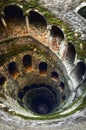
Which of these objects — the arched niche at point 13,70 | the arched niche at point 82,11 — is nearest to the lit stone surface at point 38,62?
the arched niche at point 13,70

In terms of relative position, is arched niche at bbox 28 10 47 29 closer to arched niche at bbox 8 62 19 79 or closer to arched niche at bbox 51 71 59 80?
arched niche at bbox 8 62 19 79

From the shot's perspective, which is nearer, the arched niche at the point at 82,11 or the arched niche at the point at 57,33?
the arched niche at the point at 57,33

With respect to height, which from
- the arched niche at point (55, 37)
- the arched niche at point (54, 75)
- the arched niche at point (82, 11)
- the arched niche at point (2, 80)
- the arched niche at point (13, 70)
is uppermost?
the arched niche at point (82, 11)

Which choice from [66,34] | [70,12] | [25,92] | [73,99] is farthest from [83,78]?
[25,92]

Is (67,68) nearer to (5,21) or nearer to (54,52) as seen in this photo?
(54,52)

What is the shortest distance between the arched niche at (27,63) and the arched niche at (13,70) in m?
1.27

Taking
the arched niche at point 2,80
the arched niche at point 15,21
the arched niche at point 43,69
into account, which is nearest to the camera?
the arched niche at point 15,21

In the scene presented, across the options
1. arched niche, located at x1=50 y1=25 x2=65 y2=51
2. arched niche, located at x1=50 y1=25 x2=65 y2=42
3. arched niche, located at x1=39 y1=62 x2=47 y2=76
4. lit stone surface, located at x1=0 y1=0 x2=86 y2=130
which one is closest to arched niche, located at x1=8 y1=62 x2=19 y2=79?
lit stone surface, located at x1=0 y1=0 x2=86 y2=130

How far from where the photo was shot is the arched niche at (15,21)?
1549 inches

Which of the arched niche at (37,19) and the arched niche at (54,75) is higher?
the arched niche at (37,19)

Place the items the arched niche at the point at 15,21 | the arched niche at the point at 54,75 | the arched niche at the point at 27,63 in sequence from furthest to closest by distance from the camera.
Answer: the arched niche at the point at 27,63 → the arched niche at the point at 54,75 → the arched niche at the point at 15,21

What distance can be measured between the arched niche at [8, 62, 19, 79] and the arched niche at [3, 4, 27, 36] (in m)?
3.72

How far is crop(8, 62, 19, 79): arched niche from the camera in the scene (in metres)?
40.8

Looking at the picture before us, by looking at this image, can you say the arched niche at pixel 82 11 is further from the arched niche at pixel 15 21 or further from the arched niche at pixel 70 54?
the arched niche at pixel 15 21
